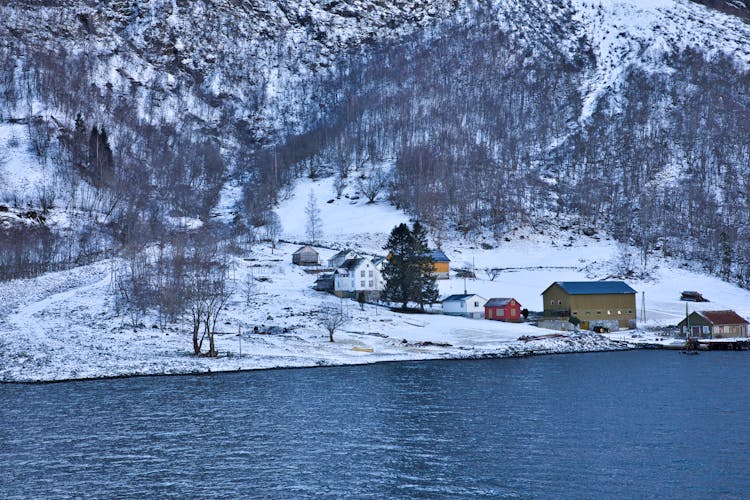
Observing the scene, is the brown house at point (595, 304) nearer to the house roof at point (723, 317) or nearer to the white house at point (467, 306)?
the white house at point (467, 306)

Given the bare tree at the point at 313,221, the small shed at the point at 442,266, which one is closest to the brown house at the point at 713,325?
the small shed at the point at 442,266

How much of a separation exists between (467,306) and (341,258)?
26032mm

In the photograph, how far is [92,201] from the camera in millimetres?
141625

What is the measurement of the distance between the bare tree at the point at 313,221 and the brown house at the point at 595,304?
55.8 meters

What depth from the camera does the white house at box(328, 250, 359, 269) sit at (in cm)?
11132

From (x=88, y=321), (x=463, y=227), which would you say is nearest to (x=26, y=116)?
(x=463, y=227)

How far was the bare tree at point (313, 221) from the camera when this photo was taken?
141575 millimetres

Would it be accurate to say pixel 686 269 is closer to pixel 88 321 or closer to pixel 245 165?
pixel 88 321

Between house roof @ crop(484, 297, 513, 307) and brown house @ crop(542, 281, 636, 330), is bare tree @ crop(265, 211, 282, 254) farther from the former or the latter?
brown house @ crop(542, 281, 636, 330)

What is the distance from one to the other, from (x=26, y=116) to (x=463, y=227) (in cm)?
10003

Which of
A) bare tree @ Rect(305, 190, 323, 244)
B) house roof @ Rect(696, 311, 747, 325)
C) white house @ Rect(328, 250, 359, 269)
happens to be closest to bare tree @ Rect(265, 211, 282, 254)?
bare tree @ Rect(305, 190, 323, 244)

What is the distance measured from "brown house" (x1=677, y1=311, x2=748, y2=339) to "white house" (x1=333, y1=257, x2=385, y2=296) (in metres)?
37.4

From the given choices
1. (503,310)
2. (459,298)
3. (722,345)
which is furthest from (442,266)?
(722,345)

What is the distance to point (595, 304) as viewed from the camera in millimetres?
92875
